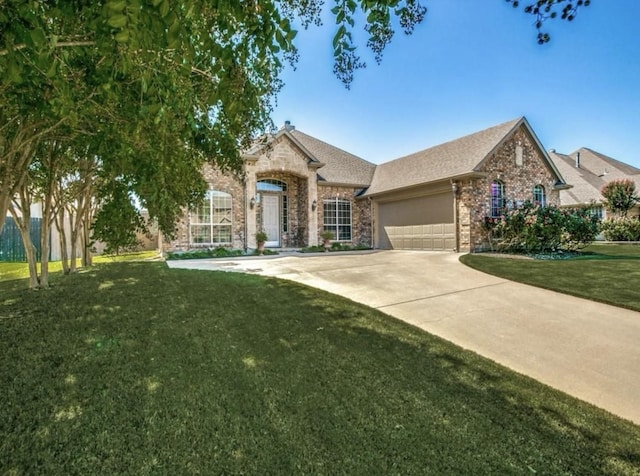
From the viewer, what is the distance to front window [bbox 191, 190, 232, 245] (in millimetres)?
15211

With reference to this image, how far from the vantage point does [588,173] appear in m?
27.3

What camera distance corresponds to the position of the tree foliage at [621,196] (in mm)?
20953

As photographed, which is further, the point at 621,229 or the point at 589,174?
the point at 589,174

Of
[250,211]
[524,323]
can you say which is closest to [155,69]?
[524,323]

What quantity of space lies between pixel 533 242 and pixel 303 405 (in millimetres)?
12780

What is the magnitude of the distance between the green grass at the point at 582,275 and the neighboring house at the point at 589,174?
1392cm

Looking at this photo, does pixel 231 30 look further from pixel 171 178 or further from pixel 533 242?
pixel 533 242

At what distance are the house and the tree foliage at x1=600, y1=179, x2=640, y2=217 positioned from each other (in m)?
7.62

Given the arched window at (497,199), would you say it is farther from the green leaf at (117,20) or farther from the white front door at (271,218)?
the green leaf at (117,20)

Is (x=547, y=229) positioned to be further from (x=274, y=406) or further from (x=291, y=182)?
(x=274, y=406)

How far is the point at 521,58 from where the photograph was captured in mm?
8672

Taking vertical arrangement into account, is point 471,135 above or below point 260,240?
above

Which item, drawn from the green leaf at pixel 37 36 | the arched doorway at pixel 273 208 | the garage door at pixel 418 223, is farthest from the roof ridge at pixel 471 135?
the green leaf at pixel 37 36

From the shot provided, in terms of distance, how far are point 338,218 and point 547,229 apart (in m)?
9.39
